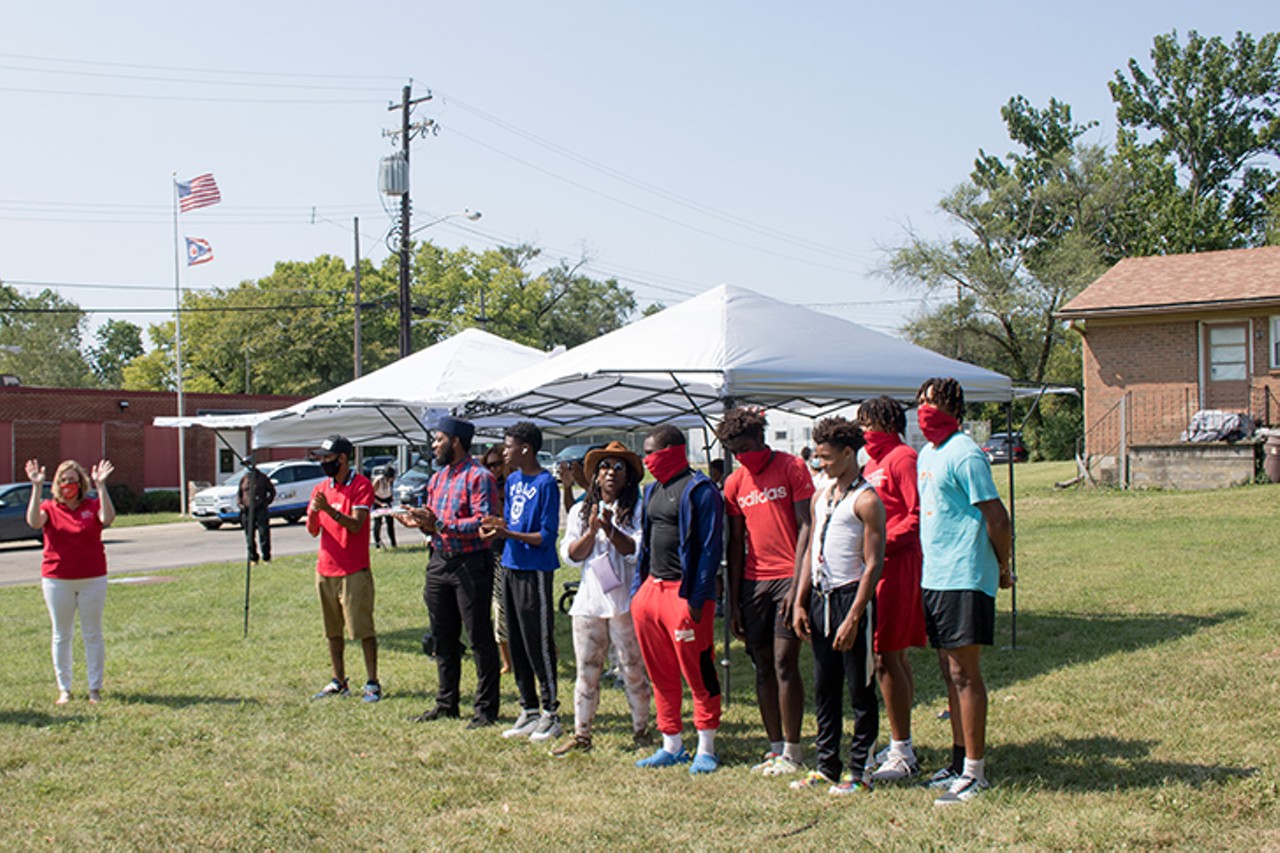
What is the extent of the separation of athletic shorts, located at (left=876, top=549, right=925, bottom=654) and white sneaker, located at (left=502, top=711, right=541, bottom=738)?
2.33 meters

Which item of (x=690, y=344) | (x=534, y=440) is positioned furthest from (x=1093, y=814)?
(x=690, y=344)

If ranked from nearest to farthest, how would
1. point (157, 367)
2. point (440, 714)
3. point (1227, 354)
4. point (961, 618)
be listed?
1. point (961, 618)
2. point (440, 714)
3. point (1227, 354)
4. point (157, 367)

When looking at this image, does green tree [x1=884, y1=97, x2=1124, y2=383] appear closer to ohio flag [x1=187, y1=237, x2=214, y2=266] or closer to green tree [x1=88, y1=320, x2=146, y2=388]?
ohio flag [x1=187, y1=237, x2=214, y2=266]

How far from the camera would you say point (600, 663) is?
6.56m

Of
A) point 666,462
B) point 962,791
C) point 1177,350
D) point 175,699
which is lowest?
point 175,699

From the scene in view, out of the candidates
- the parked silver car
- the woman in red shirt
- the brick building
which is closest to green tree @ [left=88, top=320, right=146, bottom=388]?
the brick building

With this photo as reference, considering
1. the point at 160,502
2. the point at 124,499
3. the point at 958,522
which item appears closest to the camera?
the point at 958,522

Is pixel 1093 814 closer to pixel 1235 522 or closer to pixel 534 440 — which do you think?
pixel 534 440

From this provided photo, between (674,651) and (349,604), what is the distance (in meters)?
2.81

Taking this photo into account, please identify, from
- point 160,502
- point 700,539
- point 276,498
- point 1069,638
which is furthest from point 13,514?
→ point 700,539

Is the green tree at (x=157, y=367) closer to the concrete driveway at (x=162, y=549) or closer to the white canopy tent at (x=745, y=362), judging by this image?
the concrete driveway at (x=162, y=549)

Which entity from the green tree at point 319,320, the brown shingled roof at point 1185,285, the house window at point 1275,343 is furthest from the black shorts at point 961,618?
the green tree at point 319,320

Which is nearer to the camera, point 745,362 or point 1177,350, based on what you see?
point 745,362

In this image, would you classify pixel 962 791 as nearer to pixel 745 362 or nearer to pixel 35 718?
pixel 745 362
